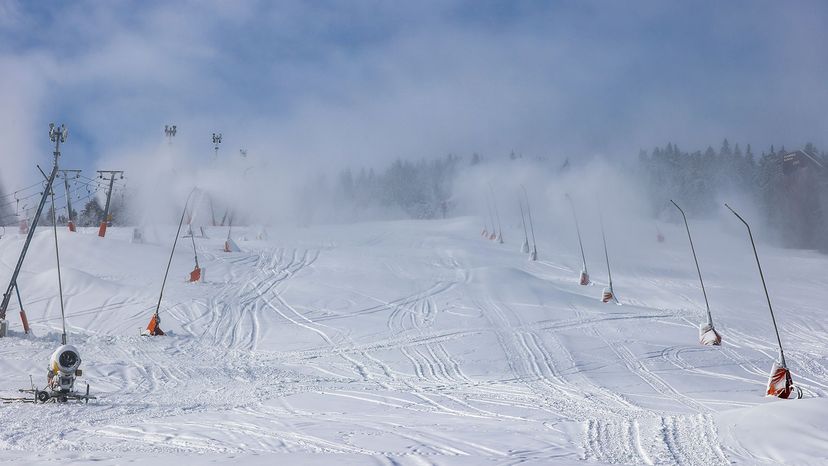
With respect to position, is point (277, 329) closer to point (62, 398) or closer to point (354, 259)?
point (62, 398)

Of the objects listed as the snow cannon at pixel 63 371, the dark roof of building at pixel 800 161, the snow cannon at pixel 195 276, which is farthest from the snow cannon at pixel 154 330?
the dark roof of building at pixel 800 161

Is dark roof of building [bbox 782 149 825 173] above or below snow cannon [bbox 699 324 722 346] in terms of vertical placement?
above

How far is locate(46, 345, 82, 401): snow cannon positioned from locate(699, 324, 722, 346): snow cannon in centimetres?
2056

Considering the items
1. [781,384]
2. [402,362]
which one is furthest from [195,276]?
[781,384]

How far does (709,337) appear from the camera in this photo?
2512 cm

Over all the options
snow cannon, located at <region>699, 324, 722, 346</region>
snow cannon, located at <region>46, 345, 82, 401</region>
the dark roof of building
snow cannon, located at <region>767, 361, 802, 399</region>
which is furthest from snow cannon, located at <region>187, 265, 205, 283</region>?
the dark roof of building

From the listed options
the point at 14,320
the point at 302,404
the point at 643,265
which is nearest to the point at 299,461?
the point at 302,404

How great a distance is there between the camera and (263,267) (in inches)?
1719

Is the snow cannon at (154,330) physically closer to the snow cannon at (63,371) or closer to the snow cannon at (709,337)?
the snow cannon at (63,371)

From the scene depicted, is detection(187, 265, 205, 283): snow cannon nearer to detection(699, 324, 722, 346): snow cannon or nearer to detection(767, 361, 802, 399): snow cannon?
detection(699, 324, 722, 346): snow cannon

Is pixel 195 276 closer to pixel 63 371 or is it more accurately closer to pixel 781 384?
pixel 63 371

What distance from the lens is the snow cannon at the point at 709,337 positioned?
24.9 metres

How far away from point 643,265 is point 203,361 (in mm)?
40795

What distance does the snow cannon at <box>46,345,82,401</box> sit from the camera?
50.6 ft
